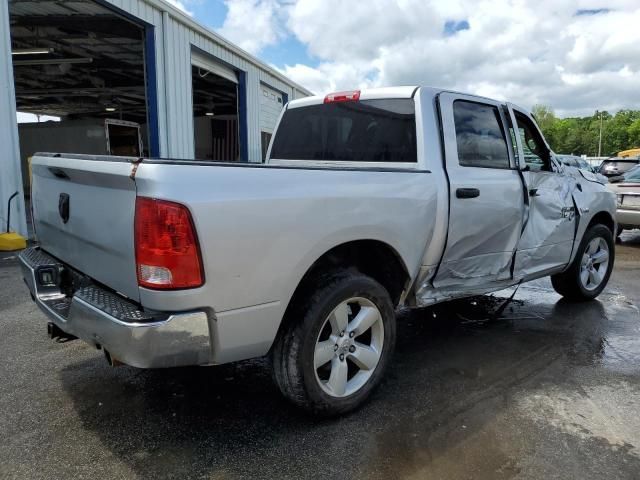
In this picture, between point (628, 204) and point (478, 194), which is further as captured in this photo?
point (628, 204)

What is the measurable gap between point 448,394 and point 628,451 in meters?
0.99

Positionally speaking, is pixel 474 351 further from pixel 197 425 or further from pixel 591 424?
pixel 197 425

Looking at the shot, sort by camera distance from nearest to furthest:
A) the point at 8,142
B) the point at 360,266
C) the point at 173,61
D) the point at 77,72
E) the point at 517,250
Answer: the point at 360,266 < the point at 517,250 < the point at 8,142 < the point at 173,61 < the point at 77,72

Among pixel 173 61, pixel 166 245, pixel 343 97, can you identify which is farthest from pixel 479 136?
pixel 173 61

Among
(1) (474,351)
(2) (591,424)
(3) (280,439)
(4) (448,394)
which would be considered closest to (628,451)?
(2) (591,424)

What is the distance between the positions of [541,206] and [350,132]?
1.77 metres

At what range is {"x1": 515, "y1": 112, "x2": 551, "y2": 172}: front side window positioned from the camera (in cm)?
446

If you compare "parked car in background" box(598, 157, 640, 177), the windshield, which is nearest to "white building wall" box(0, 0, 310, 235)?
"parked car in background" box(598, 157, 640, 177)

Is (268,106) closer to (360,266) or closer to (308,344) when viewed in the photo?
(360,266)

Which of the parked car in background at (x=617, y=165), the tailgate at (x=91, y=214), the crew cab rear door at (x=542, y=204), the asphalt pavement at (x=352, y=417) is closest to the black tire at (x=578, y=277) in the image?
the crew cab rear door at (x=542, y=204)

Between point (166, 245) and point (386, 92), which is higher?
point (386, 92)

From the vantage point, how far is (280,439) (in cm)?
270

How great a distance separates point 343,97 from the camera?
3998mm

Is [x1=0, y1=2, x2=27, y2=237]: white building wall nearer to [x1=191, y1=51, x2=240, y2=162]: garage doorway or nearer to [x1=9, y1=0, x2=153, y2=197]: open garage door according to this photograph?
[x1=9, y1=0, x2=153, y2=197]: open garage door
